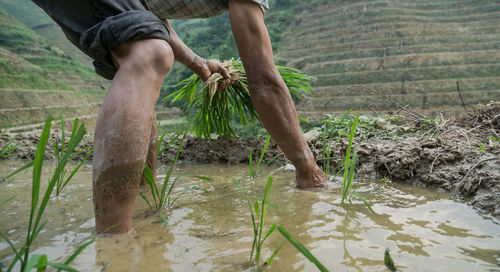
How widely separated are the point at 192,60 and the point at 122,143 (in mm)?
1012

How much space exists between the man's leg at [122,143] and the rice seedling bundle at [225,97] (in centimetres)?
103

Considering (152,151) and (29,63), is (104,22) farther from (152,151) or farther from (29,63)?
(29,63)

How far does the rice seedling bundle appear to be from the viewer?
2.03 metres

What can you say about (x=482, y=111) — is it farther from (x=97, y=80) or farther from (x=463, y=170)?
(x=97, y=80)

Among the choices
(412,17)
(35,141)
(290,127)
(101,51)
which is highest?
(412,17)

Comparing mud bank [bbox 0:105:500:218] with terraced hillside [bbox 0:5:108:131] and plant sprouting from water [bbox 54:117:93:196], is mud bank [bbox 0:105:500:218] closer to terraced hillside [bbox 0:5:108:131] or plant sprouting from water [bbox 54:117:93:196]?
plant sprouting from water [bbox 54:117:93:196]

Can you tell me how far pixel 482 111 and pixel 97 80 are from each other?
80.1 ft

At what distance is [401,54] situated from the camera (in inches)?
708

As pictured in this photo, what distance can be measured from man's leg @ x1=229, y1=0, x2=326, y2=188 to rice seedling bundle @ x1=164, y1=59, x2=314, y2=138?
2.13 ft

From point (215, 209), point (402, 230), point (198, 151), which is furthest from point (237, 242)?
point (198, 151)

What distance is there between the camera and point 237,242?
0.75 metres

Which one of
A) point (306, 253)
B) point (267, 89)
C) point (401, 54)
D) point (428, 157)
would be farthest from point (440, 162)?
point (401, 54)

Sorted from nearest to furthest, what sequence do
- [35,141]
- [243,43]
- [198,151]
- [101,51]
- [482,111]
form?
1. [101,51]
2. [243,43]
3. [482,111]
4. [198,151]
5. [35,141]

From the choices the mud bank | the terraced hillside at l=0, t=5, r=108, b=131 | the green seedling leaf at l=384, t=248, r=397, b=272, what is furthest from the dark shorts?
the terraced hillside at l=0, t=5, r=108, b=131
